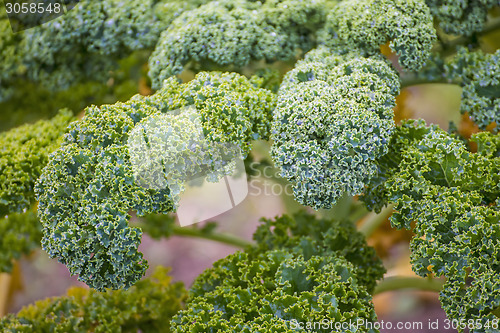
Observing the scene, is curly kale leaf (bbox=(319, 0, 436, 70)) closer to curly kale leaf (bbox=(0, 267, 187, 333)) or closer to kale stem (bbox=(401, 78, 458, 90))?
kale stem (bbox=(401, 78, 458, 90))

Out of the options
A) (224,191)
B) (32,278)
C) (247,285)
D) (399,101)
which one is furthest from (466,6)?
(32,278)

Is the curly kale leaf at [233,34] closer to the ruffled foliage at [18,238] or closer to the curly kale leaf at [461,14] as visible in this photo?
the curly kale leaf at [461,14]

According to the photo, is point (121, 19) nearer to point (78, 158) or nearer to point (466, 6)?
point (78, 158)

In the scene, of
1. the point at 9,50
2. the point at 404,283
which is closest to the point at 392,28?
the point at 404,283

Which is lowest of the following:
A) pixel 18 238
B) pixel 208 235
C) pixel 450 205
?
pixel 208 235

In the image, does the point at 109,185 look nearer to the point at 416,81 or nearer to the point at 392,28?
the point at 392,28

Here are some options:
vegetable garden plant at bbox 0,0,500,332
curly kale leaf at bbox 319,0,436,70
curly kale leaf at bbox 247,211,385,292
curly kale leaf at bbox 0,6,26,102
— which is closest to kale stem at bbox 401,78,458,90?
vegetable garden plant at bbox 0,0,500,332
